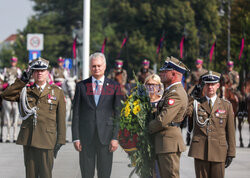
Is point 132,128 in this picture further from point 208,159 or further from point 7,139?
point 7,139

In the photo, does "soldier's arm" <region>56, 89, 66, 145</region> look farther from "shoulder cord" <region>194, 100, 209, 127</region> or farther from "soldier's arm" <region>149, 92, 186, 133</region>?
"shoulder cord" <region>194, 100, 209, 127</region>

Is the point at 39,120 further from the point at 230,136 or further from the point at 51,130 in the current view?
the point at 230,136

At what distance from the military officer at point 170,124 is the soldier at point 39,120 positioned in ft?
4.89

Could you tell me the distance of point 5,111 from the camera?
18156 mm

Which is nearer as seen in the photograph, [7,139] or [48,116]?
[48,116]

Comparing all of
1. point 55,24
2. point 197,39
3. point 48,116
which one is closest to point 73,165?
point 48,116

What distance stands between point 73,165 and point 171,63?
404 cm

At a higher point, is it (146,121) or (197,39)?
(197,39)

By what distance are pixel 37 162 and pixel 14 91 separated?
0.92 metres

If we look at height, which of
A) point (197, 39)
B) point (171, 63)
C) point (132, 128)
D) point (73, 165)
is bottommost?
point (73, 165)

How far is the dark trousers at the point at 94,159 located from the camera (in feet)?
22.4

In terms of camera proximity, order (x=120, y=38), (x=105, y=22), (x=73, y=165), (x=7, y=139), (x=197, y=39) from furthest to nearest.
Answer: (x=105, y=22) < (x=120, y=38) < (x=197, y=39) < (x=7, y=139) < (x=73, y=165)

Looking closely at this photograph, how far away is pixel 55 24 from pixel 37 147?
7157 centimetres

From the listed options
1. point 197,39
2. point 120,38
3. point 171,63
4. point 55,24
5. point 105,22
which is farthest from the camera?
point 55,24
